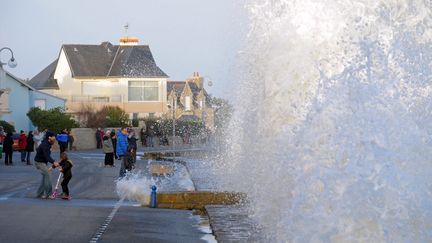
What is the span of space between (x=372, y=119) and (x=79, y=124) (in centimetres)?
5899

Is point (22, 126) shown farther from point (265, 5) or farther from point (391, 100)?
point (391, 100)

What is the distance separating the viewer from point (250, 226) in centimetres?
1465

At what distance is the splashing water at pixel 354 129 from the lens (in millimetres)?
8469

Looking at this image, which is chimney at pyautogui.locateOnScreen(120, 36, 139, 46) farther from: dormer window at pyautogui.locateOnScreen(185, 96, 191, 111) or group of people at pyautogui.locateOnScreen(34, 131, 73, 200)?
group of people at pyautogui.locateOnScreen(34, 131, 73, 200)

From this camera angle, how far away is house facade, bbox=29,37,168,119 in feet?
256

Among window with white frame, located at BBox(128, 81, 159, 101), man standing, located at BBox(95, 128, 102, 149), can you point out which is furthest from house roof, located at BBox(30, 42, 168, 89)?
man standing, located at BBox(95, 128, 102, 149)

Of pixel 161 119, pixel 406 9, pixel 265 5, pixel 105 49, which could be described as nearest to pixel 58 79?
pixel 105 49

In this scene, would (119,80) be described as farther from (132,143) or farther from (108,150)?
(132,143)

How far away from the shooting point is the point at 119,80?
257 ft

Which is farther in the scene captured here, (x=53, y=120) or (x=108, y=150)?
(x=53, y=120)

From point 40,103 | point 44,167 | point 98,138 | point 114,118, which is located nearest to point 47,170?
point 44,167

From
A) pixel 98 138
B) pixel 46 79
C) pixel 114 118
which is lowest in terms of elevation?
pixel 98 138

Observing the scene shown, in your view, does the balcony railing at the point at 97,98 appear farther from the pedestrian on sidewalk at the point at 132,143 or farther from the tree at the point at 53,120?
the pedestrian on sidewalk at the point at 132,143

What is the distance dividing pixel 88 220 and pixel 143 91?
62623mm
